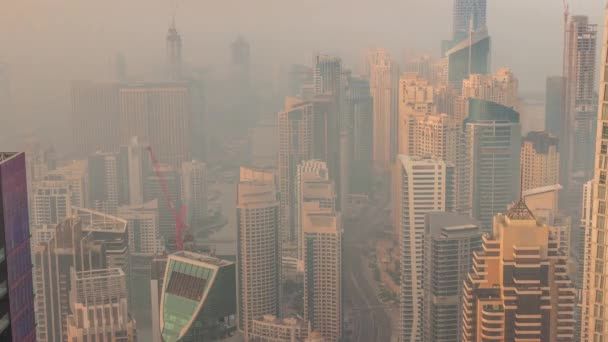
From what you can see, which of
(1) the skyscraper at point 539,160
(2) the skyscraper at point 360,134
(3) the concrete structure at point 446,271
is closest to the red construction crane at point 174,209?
(2) the skyscraper at point 360,134

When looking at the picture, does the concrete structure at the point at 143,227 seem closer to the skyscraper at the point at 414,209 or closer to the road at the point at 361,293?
the road at the point at 361,293

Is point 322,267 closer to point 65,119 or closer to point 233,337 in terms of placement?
point 233,337

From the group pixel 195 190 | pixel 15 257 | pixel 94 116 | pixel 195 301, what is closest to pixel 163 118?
pixel 94 116

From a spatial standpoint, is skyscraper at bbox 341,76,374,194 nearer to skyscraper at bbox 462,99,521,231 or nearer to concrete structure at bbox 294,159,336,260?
concrete structure at bbox 294,159,336,260

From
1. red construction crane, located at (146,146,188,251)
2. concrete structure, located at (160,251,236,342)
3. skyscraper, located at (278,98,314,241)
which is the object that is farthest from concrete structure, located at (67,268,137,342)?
skyscraper, located at (278,98,314,241)

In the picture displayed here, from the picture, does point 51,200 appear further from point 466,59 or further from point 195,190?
point 466,59

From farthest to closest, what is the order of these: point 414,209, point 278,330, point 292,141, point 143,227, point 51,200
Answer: point 292,141, point 414,209, point 143,227, point 51,200, point 278,330

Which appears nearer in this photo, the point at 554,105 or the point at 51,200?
the point at 51,200
